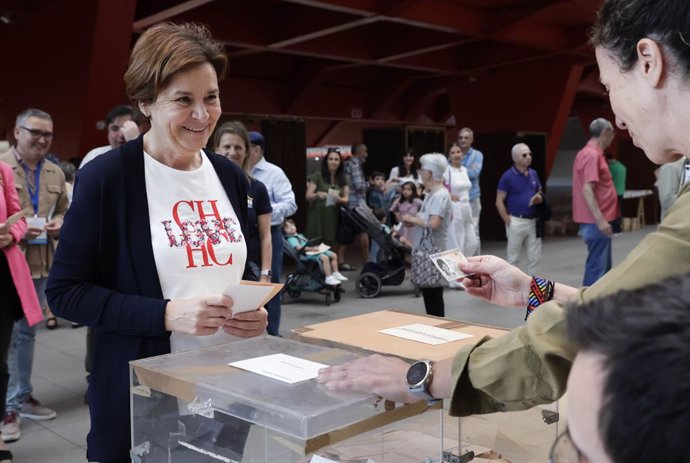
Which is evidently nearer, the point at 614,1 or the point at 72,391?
the point at 614,1

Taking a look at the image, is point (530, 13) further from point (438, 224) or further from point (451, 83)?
point (438, 224)

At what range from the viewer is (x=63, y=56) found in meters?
8.83

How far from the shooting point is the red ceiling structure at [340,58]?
339 inches

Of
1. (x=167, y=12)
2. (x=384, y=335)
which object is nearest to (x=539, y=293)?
(x=384, y=335)

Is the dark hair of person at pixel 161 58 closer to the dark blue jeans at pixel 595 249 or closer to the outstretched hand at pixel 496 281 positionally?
the outstretched hand at pixel 496 281

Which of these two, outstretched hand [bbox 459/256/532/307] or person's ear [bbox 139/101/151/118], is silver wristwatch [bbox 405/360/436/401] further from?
person's ear [bbox 139/101/151/118]

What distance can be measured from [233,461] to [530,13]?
11745 millimetres

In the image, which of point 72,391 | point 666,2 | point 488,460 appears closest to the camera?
point 666,2

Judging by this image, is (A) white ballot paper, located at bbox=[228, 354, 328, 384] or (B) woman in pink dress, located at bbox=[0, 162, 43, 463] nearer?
(A) white ballot paper, located at bbox=[228, 354, 328, 384]

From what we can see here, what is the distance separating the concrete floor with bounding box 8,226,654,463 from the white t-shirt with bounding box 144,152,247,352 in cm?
222

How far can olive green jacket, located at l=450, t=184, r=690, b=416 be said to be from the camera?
0.92 metres

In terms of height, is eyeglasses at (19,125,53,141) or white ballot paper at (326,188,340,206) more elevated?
eyeglasses at (19,125,53,141)

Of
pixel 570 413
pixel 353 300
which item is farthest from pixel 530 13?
pixel 570 413

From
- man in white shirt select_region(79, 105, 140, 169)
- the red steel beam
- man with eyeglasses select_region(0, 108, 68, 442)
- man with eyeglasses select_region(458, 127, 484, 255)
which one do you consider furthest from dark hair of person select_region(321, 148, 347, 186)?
man in white shirt select_region(79, 105, 140, 169)
